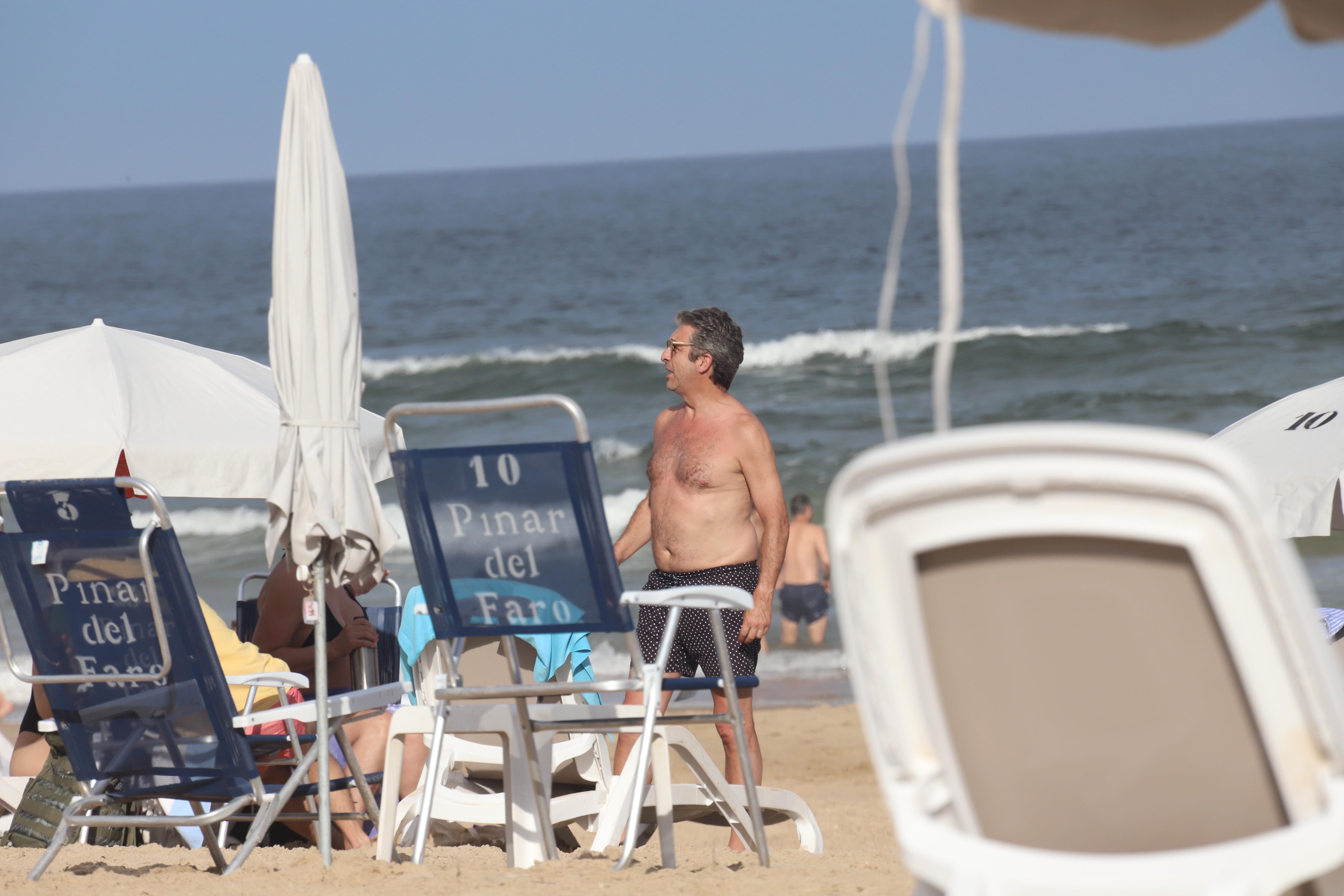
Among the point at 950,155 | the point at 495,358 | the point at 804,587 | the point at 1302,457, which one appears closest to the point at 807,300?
the point at 495,358

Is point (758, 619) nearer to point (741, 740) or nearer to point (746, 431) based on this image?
point (746, 431)

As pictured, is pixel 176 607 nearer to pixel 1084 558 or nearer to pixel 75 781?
pixel 75 781

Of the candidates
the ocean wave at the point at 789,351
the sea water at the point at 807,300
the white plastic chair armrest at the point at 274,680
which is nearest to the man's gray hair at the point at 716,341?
the white plastic chair armrest at the point at 274,680

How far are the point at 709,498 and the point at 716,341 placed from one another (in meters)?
0.56

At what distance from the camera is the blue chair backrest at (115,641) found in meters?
3.79

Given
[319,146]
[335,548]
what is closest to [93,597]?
[335,548]

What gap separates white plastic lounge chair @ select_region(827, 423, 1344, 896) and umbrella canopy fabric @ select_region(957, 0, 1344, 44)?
2.25 feet

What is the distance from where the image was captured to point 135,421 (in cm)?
577

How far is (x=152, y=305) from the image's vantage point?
4412 cm

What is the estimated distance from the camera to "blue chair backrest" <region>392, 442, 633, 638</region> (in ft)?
11.5

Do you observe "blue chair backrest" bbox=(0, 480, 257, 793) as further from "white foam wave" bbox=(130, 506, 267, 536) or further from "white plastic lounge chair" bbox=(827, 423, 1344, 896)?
"white foam wave" bbox=(130, 506, 267, 536)

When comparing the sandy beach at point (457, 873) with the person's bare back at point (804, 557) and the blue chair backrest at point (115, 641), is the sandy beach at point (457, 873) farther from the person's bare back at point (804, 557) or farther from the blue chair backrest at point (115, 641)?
the person's bare back at point (804, 557)

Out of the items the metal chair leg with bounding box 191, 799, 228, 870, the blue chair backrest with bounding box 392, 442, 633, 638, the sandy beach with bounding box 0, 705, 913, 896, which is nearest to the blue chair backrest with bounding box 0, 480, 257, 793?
the metal chair leg with bounding box 191, 799, 228, 870

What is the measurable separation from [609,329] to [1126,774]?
3176 cm
